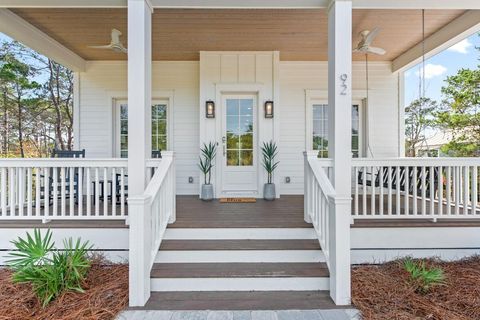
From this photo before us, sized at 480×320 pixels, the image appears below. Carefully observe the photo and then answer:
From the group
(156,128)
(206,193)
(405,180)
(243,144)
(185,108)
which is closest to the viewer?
(405,180)

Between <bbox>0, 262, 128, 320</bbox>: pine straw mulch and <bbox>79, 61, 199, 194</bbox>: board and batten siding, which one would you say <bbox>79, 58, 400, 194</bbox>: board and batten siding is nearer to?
<bbox>79, 61, 199, 194</bbox>: board and batten siding

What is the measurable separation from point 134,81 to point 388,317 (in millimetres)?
3025

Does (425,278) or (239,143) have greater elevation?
(239,143)

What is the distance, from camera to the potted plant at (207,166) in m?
5.34

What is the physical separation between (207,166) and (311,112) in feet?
7.93

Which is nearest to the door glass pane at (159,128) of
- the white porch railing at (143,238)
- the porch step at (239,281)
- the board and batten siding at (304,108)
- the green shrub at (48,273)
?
the board and batten siding at (304,108)

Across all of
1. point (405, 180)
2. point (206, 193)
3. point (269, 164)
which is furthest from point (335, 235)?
point (206, 193)

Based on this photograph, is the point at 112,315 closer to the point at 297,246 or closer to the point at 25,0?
the point at 297,246

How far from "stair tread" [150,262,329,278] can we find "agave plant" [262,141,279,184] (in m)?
2.71

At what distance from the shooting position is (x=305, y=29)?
4621 millimetres

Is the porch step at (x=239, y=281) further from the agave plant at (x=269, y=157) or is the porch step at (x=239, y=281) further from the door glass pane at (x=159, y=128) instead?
the door glass pane at (x=159, y=128)

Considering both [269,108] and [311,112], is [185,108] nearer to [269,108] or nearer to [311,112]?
[269,108]

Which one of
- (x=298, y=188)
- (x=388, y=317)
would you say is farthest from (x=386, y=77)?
(x=388, y=317)

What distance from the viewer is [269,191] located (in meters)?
5.41
